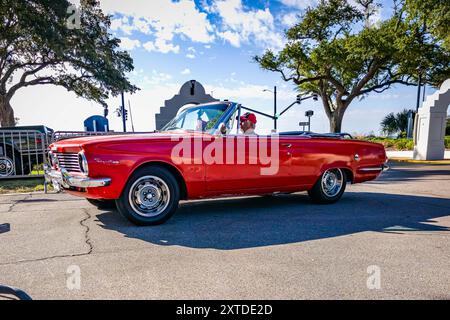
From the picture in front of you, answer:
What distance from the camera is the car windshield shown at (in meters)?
4.76

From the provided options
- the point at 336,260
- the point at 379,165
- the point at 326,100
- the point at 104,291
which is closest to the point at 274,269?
the point at 336,260

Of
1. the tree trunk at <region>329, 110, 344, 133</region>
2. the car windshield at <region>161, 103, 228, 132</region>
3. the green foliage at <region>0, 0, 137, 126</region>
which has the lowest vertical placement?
the car windshield at <region>161, 103, 228, 132</region>

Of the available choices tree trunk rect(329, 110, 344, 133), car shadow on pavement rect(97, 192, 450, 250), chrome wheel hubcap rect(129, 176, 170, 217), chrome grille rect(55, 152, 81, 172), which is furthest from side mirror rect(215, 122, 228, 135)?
tree trunk rect(329, 110, 344, 133)

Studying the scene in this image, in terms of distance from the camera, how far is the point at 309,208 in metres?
5.38

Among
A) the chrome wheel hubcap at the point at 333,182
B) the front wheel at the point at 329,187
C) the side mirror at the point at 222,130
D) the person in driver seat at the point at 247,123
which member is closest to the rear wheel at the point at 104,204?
the side mirror at the point at 222,130

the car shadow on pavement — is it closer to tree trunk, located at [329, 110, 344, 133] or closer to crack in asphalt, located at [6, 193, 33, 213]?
crack in asphalt, located at [6, 193, 33, 213]

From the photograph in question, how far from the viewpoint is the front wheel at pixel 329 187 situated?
562 centimetres

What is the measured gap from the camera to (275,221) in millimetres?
4477

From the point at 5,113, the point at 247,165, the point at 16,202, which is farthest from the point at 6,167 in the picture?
the point at 5,113

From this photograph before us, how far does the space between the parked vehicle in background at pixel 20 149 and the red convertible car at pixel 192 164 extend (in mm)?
5300

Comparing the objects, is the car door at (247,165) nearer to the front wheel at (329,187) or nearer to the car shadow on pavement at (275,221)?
the car shadow on pavement at (275,221)

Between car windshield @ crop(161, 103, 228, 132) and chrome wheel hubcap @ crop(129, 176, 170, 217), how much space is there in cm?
107

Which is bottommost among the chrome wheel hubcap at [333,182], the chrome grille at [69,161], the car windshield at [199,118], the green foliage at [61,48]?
the chrome wheel hubcap at [333,182]

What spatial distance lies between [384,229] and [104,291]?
3428mm
